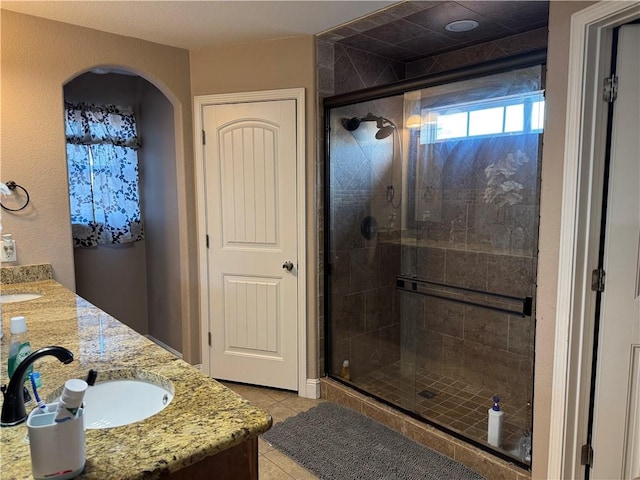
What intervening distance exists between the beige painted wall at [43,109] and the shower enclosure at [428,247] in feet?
4.94

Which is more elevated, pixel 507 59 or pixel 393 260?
pixel 507 59

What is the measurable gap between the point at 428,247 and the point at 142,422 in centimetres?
261

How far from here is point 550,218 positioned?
72.6 inches

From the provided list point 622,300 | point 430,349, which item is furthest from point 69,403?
point 430,349

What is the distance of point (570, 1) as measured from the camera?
1.71 meters

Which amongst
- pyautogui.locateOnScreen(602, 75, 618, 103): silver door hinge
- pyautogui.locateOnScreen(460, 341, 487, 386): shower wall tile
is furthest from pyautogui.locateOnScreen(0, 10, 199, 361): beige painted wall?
pyautogui.locateOnScreen(460, 341, 487, 386): shower wall tile

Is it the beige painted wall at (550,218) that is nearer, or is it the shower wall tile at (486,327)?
the beige painted wall at (550,218)

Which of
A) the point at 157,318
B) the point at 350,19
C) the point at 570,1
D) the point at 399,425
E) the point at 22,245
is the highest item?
the point at 350,19

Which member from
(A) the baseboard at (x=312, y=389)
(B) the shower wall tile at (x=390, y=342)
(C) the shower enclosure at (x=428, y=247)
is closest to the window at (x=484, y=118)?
(C) the shower enclosure at (x=428, y=247)

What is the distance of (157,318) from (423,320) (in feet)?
7.71

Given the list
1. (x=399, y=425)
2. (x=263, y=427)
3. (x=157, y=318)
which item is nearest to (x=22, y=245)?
(x=157, y=318)

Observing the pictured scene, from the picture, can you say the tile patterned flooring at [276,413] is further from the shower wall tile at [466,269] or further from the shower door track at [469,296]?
the shower wall tile at [466,269]

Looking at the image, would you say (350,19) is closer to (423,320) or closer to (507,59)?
(507,59)

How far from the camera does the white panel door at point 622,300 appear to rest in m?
1.70
